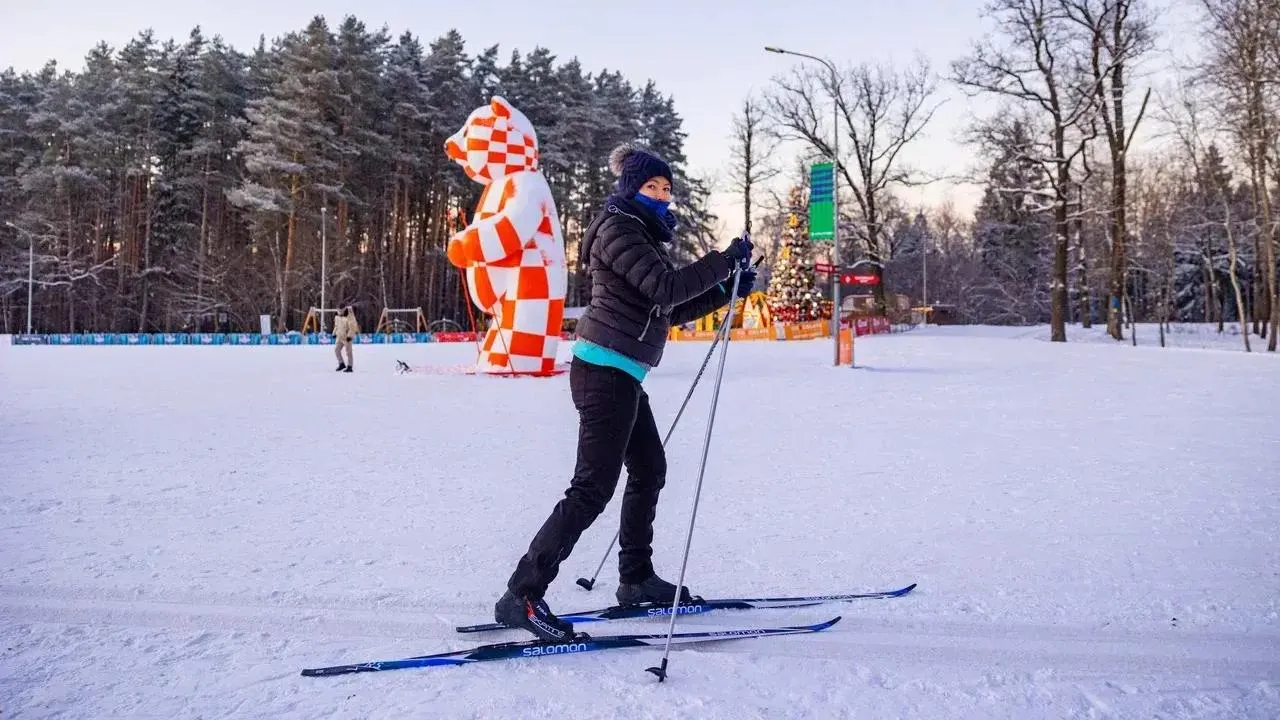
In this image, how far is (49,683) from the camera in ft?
7.68

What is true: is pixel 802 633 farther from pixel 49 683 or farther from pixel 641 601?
pixel 49 683

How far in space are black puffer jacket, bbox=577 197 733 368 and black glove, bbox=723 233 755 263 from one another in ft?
0.16

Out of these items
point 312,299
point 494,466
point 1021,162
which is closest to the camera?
point 494,466

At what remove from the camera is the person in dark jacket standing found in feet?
9.10

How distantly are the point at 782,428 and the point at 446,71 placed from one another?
3643cm

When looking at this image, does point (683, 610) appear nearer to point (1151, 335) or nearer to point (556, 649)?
point (556, 649)

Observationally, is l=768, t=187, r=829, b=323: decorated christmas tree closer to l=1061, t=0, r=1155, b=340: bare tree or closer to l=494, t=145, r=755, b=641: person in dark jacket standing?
l=1061, t=0, r=1155, b=340: bare tree

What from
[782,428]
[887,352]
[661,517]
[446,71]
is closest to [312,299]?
[446,71]

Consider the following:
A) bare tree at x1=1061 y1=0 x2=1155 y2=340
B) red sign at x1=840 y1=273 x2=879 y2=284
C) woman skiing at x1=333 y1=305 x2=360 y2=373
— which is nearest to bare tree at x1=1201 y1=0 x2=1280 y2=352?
bare tree at x1=1061 y1=0 x2=1155 y2=340

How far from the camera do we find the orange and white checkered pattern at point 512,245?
472 inches

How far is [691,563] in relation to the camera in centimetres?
365

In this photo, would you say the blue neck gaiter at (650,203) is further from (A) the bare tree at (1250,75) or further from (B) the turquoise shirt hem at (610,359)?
(A) the bare tree at (1250,75)

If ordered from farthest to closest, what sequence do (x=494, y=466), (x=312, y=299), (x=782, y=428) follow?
(x=312, y=299) < (x=782, y=428) < (x=494, y=466)

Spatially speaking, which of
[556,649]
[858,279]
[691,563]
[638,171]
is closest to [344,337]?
[858,279]
